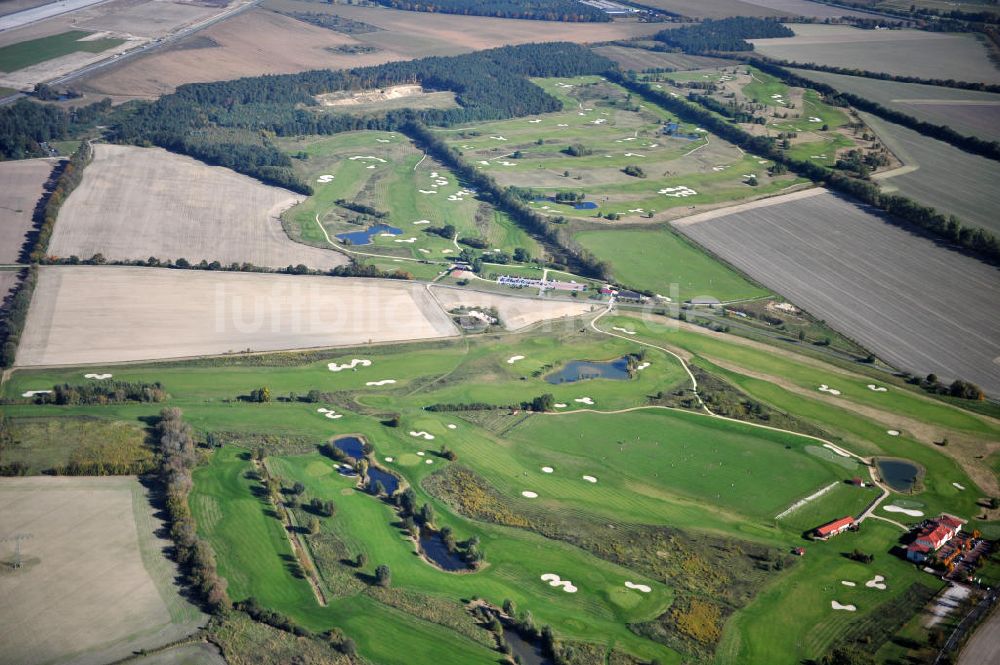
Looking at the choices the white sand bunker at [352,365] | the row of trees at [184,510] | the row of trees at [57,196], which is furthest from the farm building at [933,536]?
the row of trees at [57,196]

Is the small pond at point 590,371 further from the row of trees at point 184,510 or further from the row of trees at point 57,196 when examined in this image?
the row of trees at point 57,196

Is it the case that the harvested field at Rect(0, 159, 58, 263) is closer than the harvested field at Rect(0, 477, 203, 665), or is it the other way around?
the harvested field at Rect(0, 477, 203, 665)

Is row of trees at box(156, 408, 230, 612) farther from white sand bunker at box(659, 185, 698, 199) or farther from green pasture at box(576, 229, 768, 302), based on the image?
white sand bunker at box(659, 185, 698, 199)

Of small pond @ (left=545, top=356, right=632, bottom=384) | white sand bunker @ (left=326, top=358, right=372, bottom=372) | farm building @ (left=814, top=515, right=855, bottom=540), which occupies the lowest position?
white sand bunker @ (left=326, top=358, right=372, bottom=372)

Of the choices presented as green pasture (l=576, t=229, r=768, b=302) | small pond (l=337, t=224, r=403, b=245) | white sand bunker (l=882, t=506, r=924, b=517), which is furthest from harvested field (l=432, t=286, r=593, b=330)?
white sand bunker (l=882, t=506, r=924, b=517)

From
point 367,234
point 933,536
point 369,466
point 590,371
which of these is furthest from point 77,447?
point 933,536

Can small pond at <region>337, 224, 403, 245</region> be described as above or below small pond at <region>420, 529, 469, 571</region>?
above
